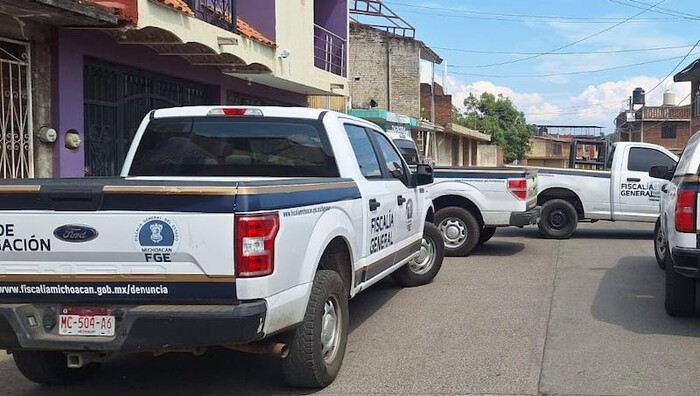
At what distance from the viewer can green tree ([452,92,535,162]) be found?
6328 centimetres

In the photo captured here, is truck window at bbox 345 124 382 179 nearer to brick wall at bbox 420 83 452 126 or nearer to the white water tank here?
brick wall at bbox 420 83 452 126

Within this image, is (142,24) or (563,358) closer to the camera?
(563,358)

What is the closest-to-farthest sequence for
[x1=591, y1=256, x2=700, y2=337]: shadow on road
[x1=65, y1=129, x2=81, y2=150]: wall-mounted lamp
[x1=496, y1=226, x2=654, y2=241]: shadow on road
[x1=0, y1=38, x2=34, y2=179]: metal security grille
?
[x1=591, y1=256, x2=700, y2=337]: shadow on road → [x1=0, y1=38, x2=34, y2=179]: metal security grille → [x1=65, y1=129, x2=81, y2=150]: wall-mounted lamp → [x1=496, y1=226, x2=654, y2=241]: shadow on road

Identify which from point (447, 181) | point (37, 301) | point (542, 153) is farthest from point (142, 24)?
point (542, 153)

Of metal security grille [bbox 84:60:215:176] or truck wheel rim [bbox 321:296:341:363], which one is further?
metal security grille [bbox 84:60:215:176]

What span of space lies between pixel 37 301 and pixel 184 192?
1.14 metres

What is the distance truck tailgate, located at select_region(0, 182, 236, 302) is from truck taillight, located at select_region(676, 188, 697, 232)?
416 centimetres

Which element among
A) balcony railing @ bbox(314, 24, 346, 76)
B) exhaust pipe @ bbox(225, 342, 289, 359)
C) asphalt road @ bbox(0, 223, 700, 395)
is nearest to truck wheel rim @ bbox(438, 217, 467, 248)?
asphalt road @ bbox(0, 223, 700, 395)

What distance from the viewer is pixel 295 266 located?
14.9ft

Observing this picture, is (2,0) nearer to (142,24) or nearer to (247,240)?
(142,24)

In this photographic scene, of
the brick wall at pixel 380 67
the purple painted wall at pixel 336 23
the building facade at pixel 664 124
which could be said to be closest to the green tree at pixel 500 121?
the building facade at pixel 664 124

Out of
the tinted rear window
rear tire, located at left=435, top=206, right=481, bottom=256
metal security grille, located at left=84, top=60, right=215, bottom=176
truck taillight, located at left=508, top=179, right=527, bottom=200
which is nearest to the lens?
metal security grille, located at left=84, top=60, right=215, bottom=176

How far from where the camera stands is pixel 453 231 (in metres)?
11.6

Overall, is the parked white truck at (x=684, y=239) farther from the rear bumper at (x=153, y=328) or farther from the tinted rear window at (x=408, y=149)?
the tinted rear window at (x=408, y=149)
